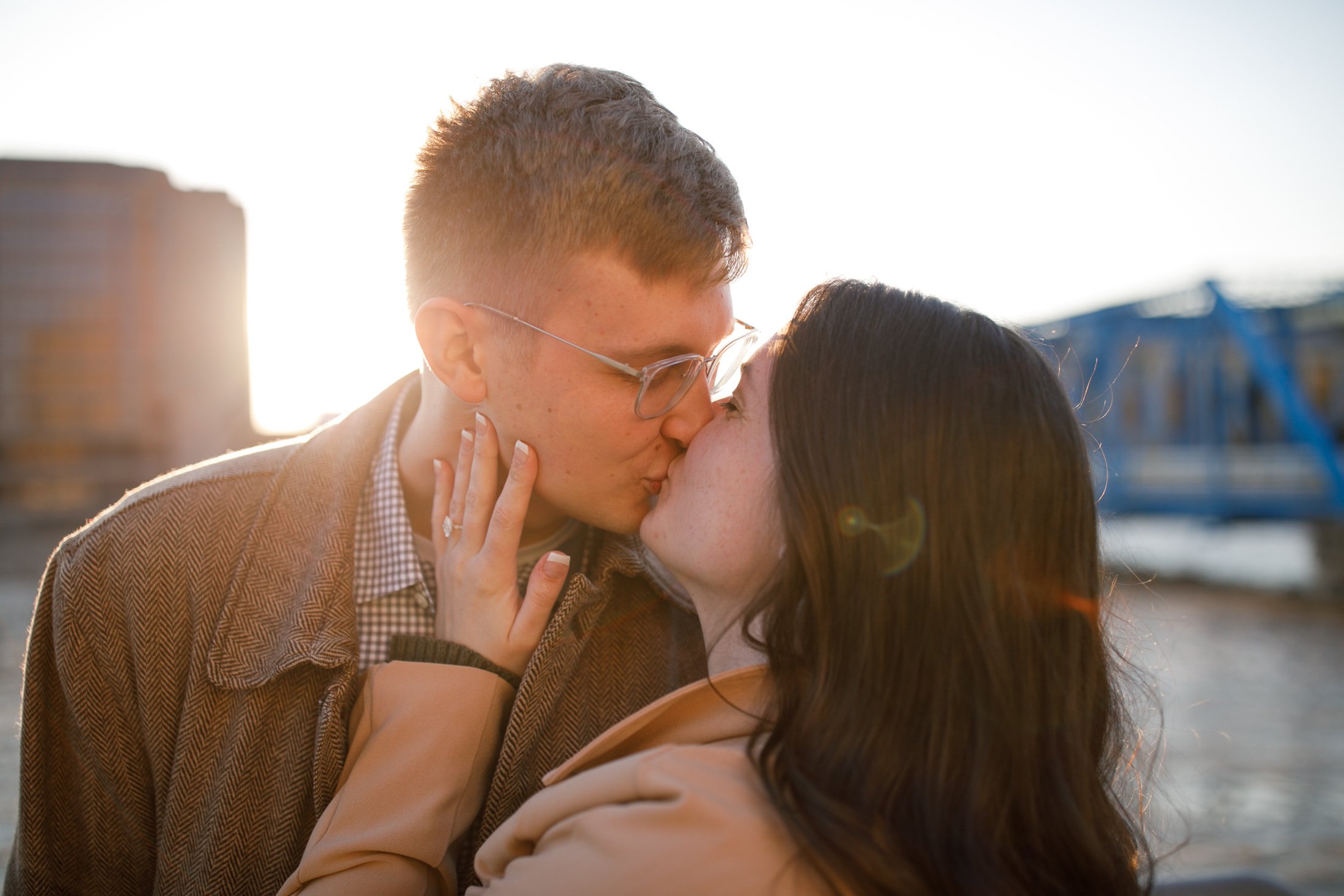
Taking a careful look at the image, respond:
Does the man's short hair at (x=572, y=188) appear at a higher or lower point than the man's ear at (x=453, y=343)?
higher

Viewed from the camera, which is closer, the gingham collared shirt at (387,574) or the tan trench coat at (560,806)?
the tan trench coat at (560,806)

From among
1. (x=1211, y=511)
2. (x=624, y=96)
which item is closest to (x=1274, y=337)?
(x=1211, y=511)

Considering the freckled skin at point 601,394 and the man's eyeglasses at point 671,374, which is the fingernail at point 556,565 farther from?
the man's eyeglasses at point 671,374

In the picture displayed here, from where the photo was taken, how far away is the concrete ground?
3.99 meters

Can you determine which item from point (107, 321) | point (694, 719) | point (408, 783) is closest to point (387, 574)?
point (408, 783)

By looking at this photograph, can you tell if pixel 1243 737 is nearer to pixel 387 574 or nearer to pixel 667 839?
pixel 387 574

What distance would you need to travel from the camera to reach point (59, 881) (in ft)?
6.18

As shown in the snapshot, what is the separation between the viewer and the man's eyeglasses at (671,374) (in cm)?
206

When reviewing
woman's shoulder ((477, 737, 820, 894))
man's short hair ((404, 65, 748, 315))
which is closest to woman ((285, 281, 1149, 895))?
woman's shoulder ((477, 737, 820, 894))

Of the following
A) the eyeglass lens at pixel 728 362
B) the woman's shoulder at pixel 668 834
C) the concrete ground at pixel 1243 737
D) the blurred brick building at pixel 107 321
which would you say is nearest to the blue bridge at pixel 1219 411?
the concrete ground at pixel 1243 737

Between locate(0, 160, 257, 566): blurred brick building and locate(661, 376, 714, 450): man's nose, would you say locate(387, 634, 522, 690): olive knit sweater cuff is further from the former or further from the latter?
locate(0, 160, 257, 566): blurred brick building

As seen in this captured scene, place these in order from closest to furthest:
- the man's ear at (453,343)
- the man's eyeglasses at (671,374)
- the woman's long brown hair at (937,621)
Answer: the woman's long brown hair at (937,621)
the man's eyeglasses at (671,374)
the man's ear at (453,343)

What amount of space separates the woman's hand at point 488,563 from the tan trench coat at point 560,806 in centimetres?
11

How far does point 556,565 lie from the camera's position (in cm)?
200
